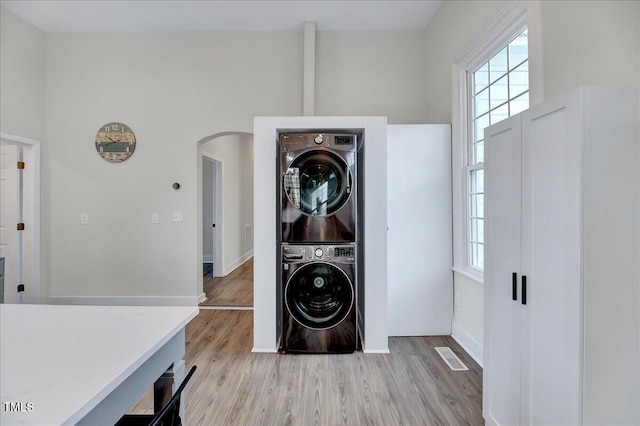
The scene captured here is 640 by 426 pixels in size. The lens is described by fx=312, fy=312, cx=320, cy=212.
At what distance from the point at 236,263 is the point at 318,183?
399 cm

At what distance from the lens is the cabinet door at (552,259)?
3.33 feet

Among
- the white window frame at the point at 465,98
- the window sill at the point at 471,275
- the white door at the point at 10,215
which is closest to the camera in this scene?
the white window frame at the point at 465,98

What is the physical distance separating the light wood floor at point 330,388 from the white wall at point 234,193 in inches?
112

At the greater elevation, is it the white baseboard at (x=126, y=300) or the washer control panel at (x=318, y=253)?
the washer control panel at (x=318, y=253)

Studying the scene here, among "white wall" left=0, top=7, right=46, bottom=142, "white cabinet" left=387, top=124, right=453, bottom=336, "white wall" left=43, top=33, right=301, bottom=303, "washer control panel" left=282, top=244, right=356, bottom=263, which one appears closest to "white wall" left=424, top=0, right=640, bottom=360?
"white cabinet" left=387, top=124, right=453, bottom=336

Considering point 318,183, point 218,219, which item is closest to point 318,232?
point 318,183

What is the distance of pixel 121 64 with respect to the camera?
12.1 ft

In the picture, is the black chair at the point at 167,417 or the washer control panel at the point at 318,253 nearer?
the black chair at the point at 167,417

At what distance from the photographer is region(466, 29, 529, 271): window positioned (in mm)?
2064

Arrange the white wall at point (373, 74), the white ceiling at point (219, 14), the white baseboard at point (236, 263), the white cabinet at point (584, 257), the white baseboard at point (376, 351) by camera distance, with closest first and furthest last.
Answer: the white cabinet at point (584, 257) → the white baseboard at point (376, 351) → the white ceiling at point (219, 14) → the white wall at point (373, 74) → the white baseboard at point (236, 263)

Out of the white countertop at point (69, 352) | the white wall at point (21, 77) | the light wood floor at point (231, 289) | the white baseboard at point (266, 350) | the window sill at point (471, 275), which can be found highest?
the white wall at point (21, 77)

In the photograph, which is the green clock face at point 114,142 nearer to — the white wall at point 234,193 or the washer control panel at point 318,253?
the white wall at point 234,193

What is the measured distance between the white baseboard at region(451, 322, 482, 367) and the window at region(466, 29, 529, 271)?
585 mm

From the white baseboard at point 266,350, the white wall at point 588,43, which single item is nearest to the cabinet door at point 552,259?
the white wall at point 588,43
